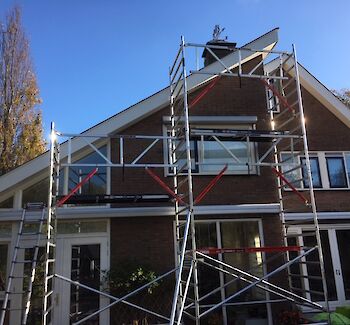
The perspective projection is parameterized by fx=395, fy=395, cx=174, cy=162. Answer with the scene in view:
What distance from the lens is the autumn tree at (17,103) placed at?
17.1m

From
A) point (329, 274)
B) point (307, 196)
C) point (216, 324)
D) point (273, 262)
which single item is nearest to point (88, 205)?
point (216, 324)

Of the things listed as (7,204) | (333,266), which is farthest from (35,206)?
(333,266)

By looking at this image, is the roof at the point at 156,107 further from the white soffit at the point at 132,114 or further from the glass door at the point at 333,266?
the glass door at the point at 333,266

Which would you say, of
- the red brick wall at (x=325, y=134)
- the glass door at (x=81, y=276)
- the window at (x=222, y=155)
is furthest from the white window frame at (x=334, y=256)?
the glass door at (x=81, y=276)

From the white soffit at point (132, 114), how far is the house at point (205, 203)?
2 centimetres

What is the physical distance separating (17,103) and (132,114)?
1075cm

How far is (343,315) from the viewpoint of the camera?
7.55 m

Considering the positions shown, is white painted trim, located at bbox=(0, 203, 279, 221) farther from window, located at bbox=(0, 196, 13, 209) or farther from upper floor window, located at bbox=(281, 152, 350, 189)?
upper floor window, located at bbox=(281, 152, 350, 189)

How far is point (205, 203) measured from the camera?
9289 mm

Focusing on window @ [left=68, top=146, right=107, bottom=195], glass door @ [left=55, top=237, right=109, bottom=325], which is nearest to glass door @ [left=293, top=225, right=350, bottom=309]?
glass door @ [left=55, top=237, right=109, bottom=325]

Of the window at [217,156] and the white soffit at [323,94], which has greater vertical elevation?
the white soffit at [323,94]

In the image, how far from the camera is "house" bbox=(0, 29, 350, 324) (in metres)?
8.33

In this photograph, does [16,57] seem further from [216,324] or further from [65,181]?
[216,324]

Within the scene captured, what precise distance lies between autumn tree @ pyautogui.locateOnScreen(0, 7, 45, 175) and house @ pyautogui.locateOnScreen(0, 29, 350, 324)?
29.3ft
